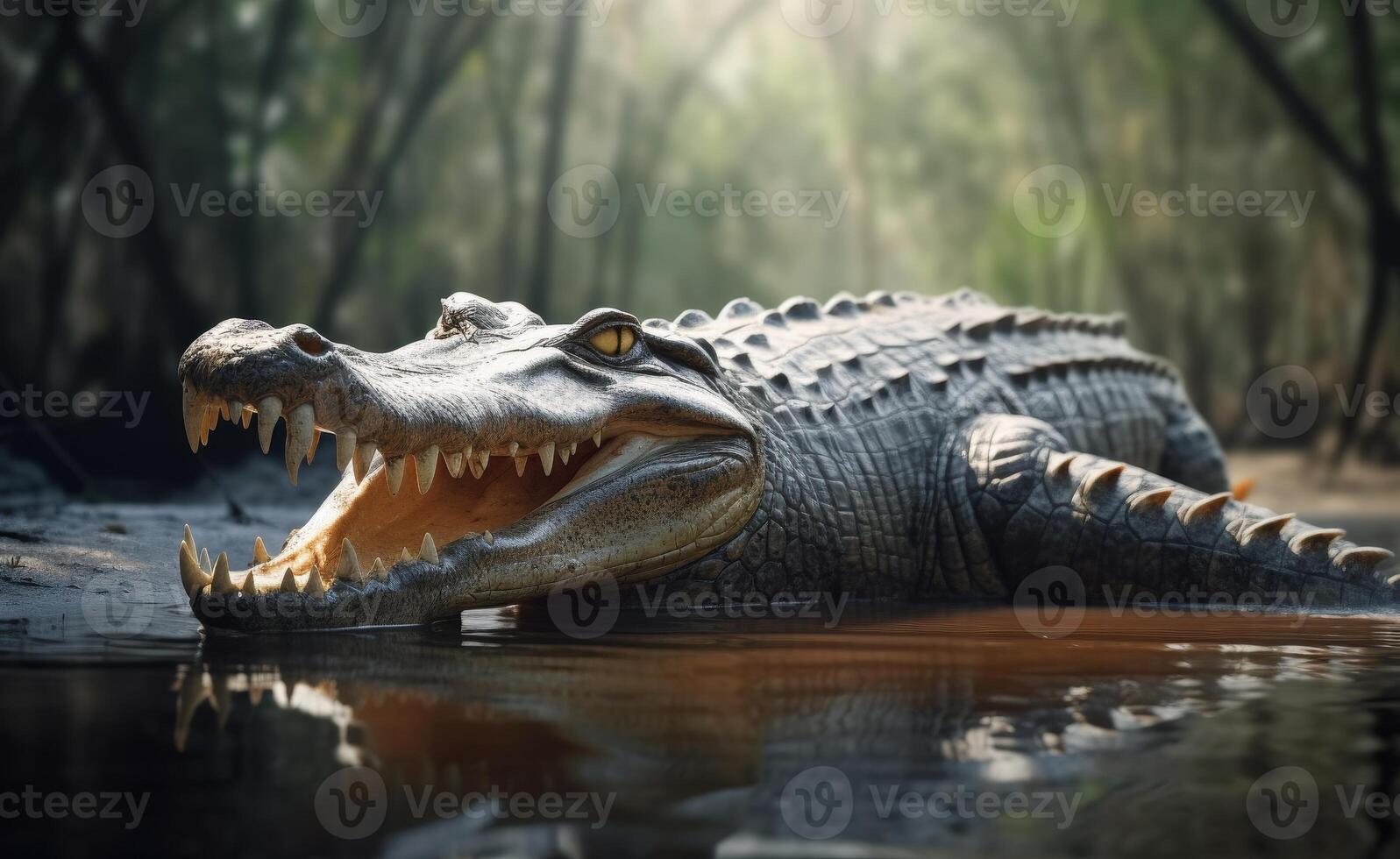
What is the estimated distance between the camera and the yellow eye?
10.3 ft

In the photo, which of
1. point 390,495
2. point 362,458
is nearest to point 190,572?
point 362,458

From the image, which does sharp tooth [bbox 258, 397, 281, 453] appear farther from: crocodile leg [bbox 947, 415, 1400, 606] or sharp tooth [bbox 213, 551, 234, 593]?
crocodile leg [bbox 947, 415, 1400, 606]

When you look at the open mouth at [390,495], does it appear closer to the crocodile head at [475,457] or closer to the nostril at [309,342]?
the crocodile head at [475,457]

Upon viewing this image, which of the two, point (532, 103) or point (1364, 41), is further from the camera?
point (532, 103)

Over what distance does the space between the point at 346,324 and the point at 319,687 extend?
10.1 m

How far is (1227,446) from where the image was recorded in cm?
1216

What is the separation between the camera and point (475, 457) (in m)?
2.59

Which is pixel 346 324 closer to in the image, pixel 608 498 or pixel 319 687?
pixel 608 498

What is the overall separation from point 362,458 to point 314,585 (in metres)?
0.28

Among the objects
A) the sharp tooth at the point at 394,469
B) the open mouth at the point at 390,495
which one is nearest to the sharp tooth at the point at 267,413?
the open mouth at the point at 390,495

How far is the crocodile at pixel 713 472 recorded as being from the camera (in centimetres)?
243

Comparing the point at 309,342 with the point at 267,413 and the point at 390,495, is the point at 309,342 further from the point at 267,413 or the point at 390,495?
the point at 390,495

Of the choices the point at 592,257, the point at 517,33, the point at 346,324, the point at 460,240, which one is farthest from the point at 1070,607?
the point at 592,257

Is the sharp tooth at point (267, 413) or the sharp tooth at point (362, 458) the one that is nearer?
the sharp tooth at point (267, 413)
